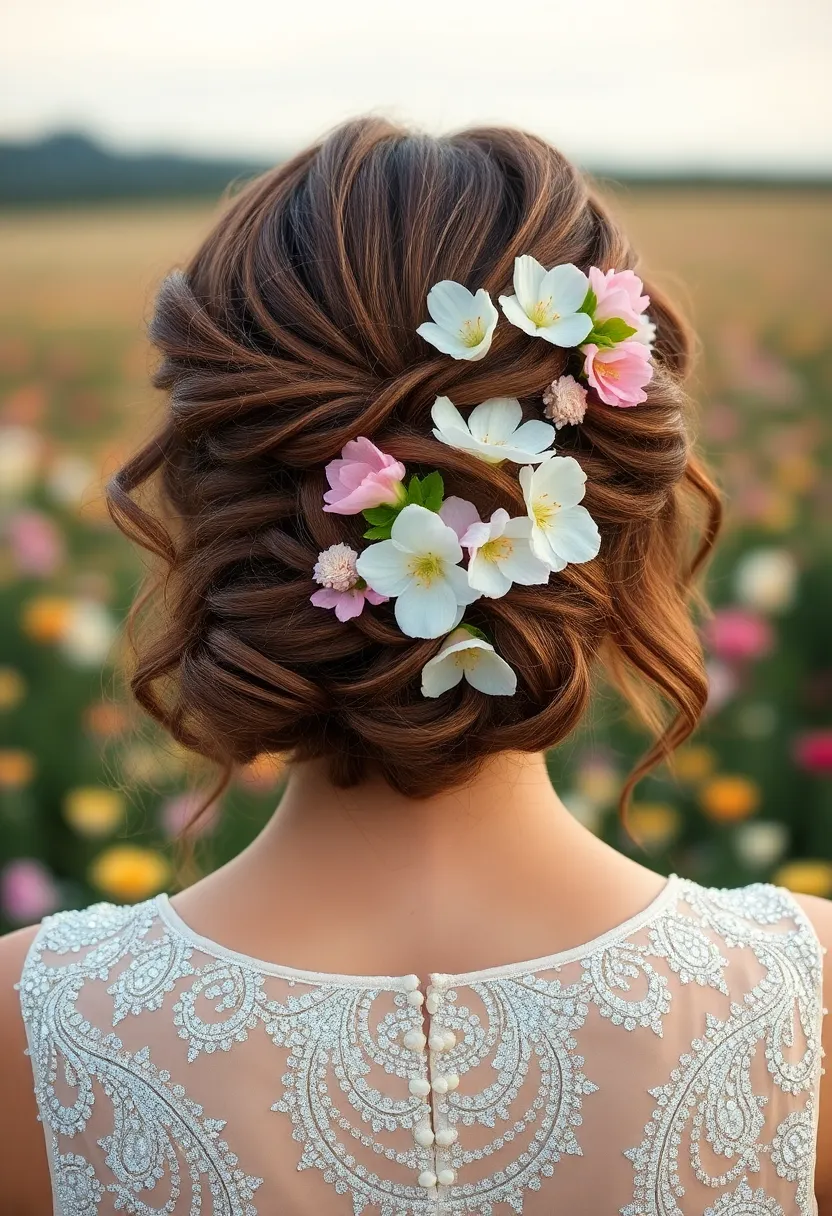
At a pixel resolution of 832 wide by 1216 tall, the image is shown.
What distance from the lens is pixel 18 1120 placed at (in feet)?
4.56

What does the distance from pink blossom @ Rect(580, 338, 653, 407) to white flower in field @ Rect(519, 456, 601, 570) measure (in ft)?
0.34

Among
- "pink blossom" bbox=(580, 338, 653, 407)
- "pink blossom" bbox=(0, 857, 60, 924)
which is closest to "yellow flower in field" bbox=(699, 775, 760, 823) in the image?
"pink blossom" bbox=(0, 857, 60, 924)

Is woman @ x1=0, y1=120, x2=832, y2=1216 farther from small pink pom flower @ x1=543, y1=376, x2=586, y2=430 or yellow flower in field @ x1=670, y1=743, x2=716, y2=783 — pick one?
yellow flower in field @ x1=670, y1=743, x2=716, y2=783

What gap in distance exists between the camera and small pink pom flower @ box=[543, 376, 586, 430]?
50.8 inches

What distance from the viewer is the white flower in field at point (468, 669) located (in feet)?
4.03

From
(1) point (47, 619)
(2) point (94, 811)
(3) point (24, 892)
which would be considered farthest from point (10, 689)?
(3) point (24, 892)

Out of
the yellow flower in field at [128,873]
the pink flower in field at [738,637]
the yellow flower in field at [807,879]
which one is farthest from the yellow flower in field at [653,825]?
the yellow flower in field at [128,873]

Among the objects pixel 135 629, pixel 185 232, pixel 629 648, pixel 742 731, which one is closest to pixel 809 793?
pixel 742 731

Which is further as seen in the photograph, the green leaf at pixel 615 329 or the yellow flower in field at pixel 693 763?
the yellow flower in field at pixel 693 763

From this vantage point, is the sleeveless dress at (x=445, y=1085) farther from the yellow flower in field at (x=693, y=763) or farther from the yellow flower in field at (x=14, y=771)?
the yellow flower in field at (x=693, y=763)

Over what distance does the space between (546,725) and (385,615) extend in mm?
204

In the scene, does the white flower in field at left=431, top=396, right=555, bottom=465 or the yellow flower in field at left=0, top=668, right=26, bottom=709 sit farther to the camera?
the yellow flower in field at left=0, top=668, right=26, bottom=709

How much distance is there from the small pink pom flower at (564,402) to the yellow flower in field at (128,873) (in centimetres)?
169

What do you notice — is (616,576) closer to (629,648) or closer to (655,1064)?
(629,648)
